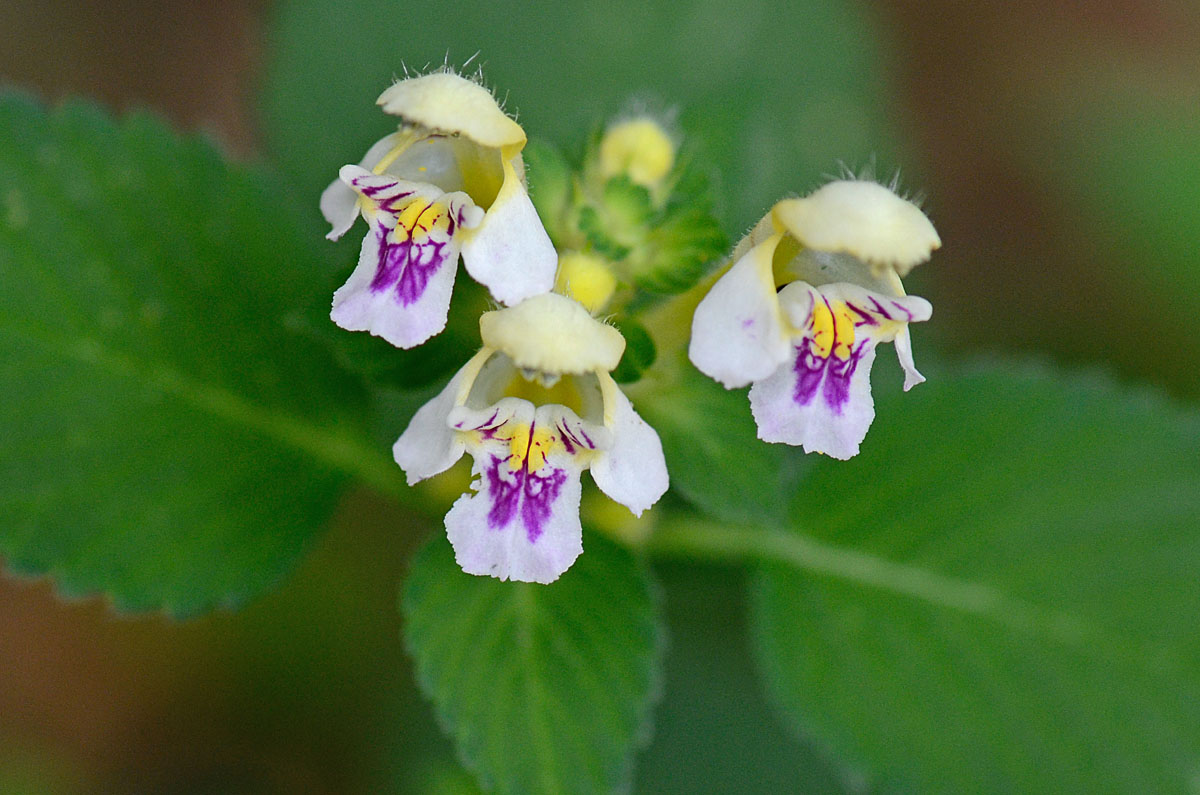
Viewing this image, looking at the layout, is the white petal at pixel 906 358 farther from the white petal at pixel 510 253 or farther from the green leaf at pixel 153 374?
the green leaf at pixel 153 374

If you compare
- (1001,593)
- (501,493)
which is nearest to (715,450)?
(501,493)

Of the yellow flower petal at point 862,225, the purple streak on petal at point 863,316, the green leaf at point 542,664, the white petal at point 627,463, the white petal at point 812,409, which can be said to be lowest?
the green leaf at point 542,664

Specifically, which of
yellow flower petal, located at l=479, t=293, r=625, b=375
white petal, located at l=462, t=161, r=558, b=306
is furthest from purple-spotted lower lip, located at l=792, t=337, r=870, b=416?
white petal, located at l=462, t=161, r=558, b=306

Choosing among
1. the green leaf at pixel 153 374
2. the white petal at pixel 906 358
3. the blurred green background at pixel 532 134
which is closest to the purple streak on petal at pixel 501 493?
the white petal at pixel 906 358

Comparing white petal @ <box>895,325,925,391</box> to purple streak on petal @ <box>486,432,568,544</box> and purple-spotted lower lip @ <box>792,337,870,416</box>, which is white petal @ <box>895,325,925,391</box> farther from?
purple streak on petal @ <box>486,432,568,544</box>

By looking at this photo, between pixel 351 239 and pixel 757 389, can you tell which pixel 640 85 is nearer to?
pixel 351 239

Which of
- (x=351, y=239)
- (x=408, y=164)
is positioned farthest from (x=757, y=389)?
(x=351, y=239)
